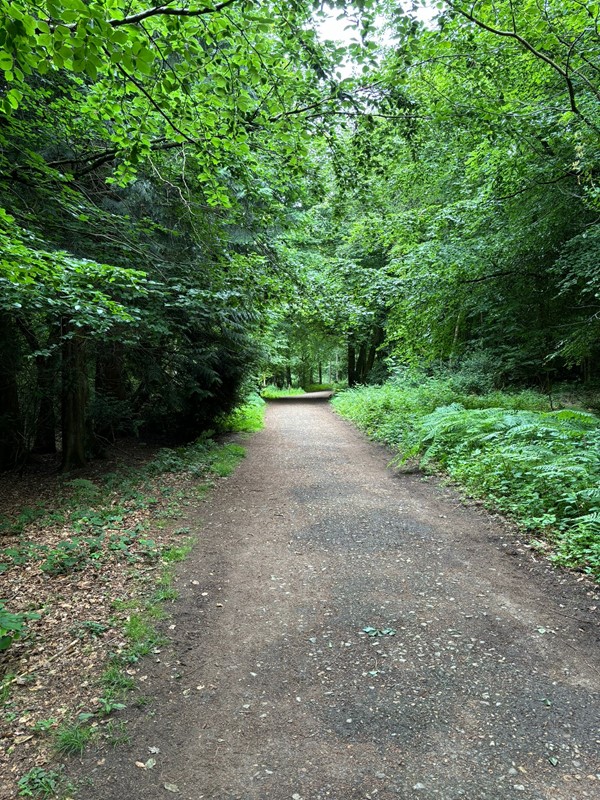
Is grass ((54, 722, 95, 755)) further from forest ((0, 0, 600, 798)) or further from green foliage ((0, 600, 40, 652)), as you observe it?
green foliage ((0, 600, 40, 652))

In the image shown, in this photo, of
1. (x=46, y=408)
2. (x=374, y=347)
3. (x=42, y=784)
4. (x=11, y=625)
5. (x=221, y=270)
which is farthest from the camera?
(x=374, y=347)

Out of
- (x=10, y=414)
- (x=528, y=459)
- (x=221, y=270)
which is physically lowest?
(x=528, y=459)

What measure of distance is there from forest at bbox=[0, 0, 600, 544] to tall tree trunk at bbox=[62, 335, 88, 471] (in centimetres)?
4

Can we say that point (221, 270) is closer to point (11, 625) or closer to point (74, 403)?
point (74, 403)

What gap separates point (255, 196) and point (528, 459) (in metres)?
5.26

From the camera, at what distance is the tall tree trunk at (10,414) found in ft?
27.8

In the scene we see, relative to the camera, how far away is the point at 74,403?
28.9 feet

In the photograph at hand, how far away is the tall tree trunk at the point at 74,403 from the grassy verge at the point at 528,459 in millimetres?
6731

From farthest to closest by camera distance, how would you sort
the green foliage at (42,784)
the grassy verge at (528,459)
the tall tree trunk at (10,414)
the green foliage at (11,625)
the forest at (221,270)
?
the tall tree trunk at (10,414) < the grassy verge at (528,459) < the forest at (221,270) < the green foliage at (11,625) < the green foliage at (42,784)

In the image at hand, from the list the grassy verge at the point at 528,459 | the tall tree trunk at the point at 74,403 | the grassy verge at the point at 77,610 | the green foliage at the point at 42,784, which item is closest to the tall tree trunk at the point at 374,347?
the grassy verge at the point at 528,459

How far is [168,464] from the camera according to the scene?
29.3ft

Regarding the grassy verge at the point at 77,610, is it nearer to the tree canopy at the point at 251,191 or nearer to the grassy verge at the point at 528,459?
the tree canopy at the point at 251,191

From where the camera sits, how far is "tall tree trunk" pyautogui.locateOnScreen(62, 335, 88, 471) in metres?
8.47

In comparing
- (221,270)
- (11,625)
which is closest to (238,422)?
(221,270)
